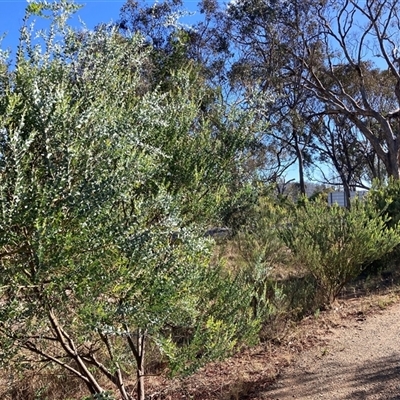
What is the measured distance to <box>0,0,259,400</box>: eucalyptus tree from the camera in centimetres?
217

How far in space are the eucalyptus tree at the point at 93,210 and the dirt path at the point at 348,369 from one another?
47.8 inches

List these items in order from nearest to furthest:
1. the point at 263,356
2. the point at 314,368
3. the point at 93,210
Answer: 1. the point at 93,210
2. the point at 314,368
3. the point at 263,356

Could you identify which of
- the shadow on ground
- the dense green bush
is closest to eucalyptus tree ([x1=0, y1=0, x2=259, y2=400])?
the shadow on ground

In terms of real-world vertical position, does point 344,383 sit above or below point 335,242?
below

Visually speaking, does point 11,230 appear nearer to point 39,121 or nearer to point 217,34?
point 39,121

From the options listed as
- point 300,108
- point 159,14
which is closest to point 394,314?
point 159,14

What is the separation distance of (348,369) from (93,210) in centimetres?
316

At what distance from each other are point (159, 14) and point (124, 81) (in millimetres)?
13261

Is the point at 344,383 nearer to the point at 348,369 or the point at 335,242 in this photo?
the point at 348,369

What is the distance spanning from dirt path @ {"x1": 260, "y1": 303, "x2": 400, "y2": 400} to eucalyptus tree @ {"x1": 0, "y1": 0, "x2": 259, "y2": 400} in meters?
1.21

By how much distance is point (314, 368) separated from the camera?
4.57m

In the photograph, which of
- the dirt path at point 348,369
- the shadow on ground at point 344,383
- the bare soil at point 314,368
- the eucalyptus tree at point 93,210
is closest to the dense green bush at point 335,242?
the bare soil at point 314,368

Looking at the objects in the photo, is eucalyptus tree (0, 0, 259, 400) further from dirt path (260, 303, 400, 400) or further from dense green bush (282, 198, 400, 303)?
dense green bush (282, 198, 400, 303)

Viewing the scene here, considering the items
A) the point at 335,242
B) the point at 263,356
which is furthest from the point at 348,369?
the point at 335,242
